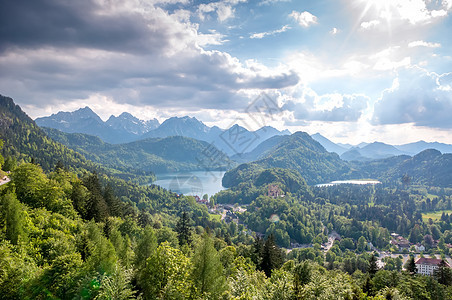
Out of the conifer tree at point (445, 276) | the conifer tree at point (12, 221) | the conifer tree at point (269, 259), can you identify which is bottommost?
the conifer tree at point (445, 276)

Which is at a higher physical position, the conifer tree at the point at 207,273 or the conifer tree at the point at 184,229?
the conifer tree at the point at 207,273

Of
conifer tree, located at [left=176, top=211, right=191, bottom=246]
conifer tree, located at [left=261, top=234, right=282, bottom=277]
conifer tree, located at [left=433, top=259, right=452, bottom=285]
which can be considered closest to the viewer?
conifer tree, located at [left=261, top=234, right=282, bottom=277]

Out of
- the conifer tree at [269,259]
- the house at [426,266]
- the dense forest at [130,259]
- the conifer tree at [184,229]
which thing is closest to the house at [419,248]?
the dense forest at [130,259]

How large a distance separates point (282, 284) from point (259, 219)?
114 meters

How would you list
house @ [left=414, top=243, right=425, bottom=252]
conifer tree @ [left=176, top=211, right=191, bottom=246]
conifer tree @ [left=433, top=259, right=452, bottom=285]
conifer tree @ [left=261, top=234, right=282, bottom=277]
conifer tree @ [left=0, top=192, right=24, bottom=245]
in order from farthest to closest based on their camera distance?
house @ [left=414, top=243, right=425, bottom=252] < conifer tree @ [left=176, top=211, right=191, bottom=246] < conifer tree @ [left=433, top=259, right=452, bottom=285] < conifer tree @ [left=261, top=234, right=282, bottom=277] < conifer tree @ [left=0, top=192, right=24, bottom=245]

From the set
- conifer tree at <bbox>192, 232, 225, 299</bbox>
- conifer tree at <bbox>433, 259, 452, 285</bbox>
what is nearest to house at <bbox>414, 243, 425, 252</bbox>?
conifer tree at <bbox>433, 259, 452, 285</bbox>

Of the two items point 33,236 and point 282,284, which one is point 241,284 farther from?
point 33,236

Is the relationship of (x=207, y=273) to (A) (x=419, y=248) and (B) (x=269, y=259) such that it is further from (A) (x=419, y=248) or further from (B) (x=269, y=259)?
(A) (x=419, y=248)

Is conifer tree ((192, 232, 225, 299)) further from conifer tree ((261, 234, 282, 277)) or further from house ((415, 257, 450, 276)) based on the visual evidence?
house ((415, 257, 450, 276))

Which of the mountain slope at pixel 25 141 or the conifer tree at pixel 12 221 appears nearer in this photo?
the conifer tree at pixel 12 221

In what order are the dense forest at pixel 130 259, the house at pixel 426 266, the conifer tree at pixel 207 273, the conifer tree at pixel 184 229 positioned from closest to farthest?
1. the dense forest at pixel 130 259
2. the conifer tree at pixel 207 273
3. the conifer tree at pixel 184 229
4. the house at pixel 426 266

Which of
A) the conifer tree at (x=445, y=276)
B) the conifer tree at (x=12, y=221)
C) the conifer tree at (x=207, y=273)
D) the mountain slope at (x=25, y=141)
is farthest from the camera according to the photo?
the mountain slope at (x=25, y=141)

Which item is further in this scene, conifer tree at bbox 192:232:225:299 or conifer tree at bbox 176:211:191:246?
conifer tree at bbox 176:211:191:246

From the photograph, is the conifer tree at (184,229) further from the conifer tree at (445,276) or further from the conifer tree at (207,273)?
the conifer tree at (445,276)
